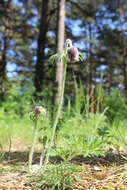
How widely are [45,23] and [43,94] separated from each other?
10.4 ft

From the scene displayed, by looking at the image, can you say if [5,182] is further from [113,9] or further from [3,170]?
[113,9]

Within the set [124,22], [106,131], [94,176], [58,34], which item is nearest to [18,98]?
[58,34]

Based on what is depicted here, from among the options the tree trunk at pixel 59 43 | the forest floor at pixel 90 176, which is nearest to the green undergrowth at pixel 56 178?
the forest floor at pixel 90 176

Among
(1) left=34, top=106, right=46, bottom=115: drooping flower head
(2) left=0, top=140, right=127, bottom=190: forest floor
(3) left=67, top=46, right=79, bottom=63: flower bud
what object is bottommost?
(2) left=0, top=140, right=127, bottom=190: forest floor

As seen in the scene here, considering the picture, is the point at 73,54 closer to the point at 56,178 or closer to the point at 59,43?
the point at 56,178

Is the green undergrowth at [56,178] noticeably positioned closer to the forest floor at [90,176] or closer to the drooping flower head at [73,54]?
the forest floor at [90,176]

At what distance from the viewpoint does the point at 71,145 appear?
1649 mm

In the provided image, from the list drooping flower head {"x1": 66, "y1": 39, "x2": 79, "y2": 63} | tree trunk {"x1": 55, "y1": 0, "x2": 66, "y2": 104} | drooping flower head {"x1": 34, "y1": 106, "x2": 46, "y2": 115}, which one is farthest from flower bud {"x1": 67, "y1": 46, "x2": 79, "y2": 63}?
tree trunk {"x1": 55, "y1": 0, "x2": 66, "y2": 104}

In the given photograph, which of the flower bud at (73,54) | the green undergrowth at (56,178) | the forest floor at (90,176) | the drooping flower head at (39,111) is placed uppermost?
the flower bud at (73,54)

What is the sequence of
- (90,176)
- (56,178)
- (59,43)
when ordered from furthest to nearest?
(59,43), (90,176), (56,178)

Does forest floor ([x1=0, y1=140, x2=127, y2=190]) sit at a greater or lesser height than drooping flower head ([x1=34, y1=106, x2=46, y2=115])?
lesser

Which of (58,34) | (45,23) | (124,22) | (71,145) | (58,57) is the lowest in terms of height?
(71,145)

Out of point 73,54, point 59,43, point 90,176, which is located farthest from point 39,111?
point 59,43

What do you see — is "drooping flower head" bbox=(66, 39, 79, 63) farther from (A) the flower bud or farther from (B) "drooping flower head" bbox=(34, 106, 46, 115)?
(B) "drooping flower head" bbox=(34, 106, 46, 115)
